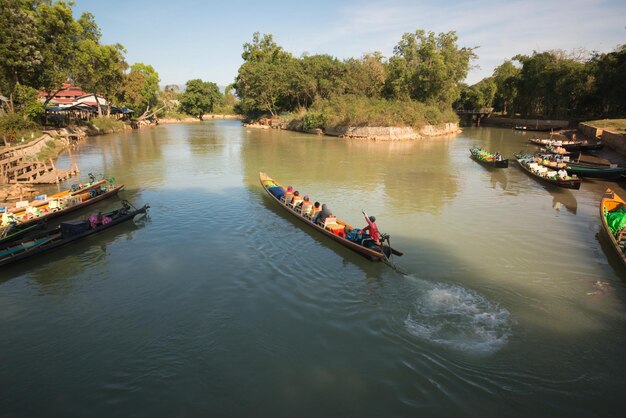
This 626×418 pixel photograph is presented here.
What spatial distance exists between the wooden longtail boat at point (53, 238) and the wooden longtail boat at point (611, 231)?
57.5 ft

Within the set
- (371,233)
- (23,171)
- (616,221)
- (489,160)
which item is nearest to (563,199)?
(616,221)

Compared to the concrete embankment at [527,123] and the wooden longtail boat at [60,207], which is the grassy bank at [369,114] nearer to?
the concrete embankment at [527,123]

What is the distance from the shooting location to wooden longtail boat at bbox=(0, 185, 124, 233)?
528 inches

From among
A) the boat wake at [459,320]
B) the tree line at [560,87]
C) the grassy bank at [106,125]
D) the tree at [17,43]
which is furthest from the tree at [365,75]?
the boat wake at [459,320]

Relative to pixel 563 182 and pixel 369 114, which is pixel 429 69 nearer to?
pixel 369 114

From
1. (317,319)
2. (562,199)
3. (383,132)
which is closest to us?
(317,319)

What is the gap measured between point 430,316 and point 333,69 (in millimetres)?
55647

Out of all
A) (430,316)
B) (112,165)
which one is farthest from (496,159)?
(112,165)

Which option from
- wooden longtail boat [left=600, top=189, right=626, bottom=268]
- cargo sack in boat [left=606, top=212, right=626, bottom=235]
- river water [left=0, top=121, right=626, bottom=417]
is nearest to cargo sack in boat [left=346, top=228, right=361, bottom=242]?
river water [left=0, top=121, right=626, bottom=417]

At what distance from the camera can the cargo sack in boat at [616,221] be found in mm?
12151

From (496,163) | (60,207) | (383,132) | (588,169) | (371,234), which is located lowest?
(371,234)

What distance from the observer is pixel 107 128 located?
54688 mm

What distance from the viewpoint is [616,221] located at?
1245 centimetres

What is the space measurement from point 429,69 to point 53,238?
5436 cm
